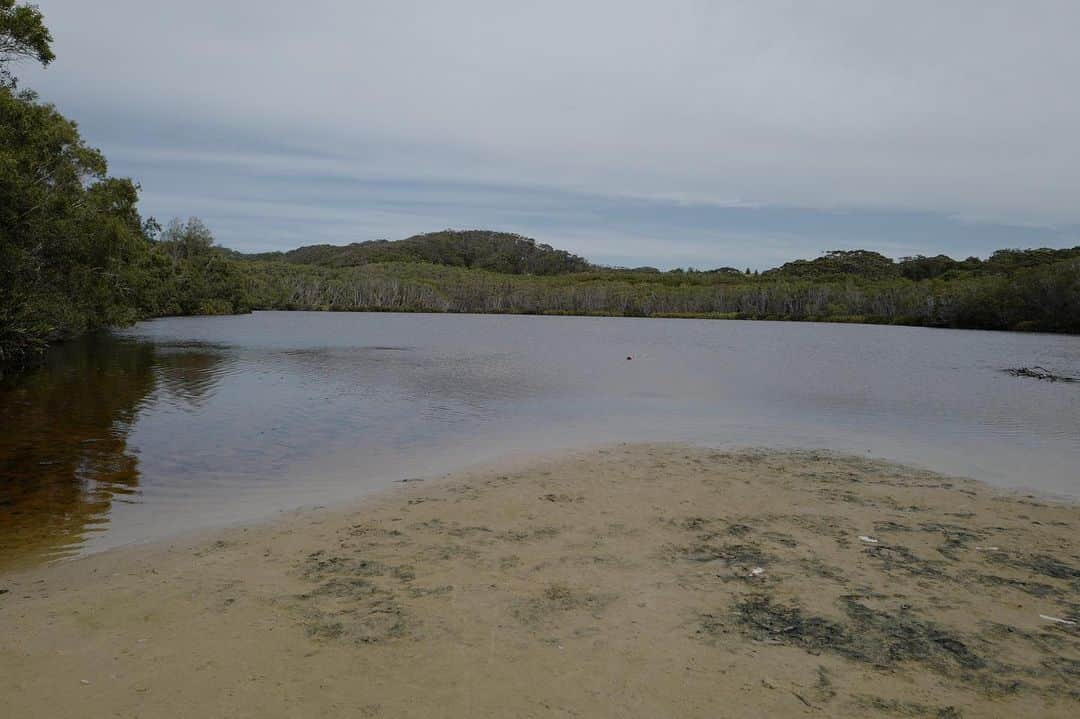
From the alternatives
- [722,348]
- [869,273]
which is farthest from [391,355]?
[869,273]

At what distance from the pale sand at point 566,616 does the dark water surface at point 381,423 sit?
1.93 metres

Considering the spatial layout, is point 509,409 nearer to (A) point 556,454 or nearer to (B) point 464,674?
(A) point 556,454

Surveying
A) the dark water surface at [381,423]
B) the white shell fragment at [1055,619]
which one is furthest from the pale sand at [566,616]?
the dark water surface at [381,423]

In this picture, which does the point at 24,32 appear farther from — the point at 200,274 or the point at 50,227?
the point at 200,274

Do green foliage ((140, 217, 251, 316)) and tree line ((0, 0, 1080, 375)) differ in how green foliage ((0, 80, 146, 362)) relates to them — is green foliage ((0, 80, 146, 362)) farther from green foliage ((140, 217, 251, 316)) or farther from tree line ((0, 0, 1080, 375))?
green foliage ((140, 217, 251, 316))

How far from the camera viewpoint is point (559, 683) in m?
3.90

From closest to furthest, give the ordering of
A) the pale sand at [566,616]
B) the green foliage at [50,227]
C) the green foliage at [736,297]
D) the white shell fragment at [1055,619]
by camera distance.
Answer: the pale sand at [566,616] < the white shell fragment at [1055,619] < the green foliage at [50,227] < the green foliage at [736,297]

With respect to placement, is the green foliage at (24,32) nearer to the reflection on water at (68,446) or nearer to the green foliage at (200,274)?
the reflection on water at (68,446)

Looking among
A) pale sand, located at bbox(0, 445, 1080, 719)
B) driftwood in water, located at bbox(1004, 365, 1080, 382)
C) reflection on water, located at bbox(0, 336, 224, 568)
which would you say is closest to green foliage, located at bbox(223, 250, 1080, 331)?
driftwood in water, located at bbox(1004, 365, 1080, 382)

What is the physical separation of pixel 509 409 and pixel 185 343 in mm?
28203

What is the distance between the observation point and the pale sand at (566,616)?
374 cm

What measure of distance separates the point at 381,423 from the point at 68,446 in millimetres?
5445

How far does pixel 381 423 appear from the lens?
46.6 ft

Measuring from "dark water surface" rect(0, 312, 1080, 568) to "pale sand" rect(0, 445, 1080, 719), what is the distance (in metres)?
1.93
